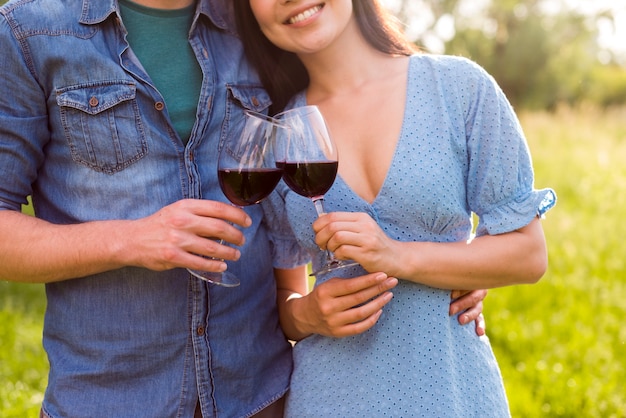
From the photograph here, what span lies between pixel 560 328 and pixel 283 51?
3253 millimetres

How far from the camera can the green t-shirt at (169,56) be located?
2305mm

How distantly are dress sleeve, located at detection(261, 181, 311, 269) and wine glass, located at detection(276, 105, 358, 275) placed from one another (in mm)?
439

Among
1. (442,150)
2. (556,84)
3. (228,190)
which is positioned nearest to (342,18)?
(442,150)

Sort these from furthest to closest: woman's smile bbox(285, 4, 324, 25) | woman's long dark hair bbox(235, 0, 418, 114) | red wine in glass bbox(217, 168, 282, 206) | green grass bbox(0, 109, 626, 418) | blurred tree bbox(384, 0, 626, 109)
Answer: blurred tree bbox(384, 0, 626, 109) < green grass bbox(0, 109, 626, 418) < woman's long dark hair bbox(235, 0, 418, 114) < woman's smile bbox(285, 4, 324, 25) < red wine in glass bbox(217, 168, 282, 206)

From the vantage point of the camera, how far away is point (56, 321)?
224 centimetres

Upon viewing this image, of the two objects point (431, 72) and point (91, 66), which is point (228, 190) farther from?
point (431, 72)

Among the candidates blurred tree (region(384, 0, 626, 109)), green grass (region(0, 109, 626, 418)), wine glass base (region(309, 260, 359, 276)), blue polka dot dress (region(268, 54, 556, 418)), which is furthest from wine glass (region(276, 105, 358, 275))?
blurred tree (region(384, 0, 626, 109))

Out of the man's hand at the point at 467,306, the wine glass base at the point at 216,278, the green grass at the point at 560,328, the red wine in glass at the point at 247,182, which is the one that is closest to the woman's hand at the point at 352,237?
the red wine in glass at the point at 247,182

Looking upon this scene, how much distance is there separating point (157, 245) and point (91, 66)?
67cm

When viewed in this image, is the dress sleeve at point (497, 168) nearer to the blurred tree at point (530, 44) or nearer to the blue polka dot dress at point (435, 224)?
the blue polka dot dress at point (435, 224)

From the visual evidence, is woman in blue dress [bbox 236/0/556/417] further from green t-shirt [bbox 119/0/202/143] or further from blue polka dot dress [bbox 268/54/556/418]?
green t-shirt [bbox 119/0/202/143]

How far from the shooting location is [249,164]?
6.31 ft

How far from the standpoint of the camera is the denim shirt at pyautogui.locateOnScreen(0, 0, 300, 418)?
2.10m

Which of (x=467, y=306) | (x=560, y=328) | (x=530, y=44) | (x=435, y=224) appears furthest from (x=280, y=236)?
(x=530, y=44)
